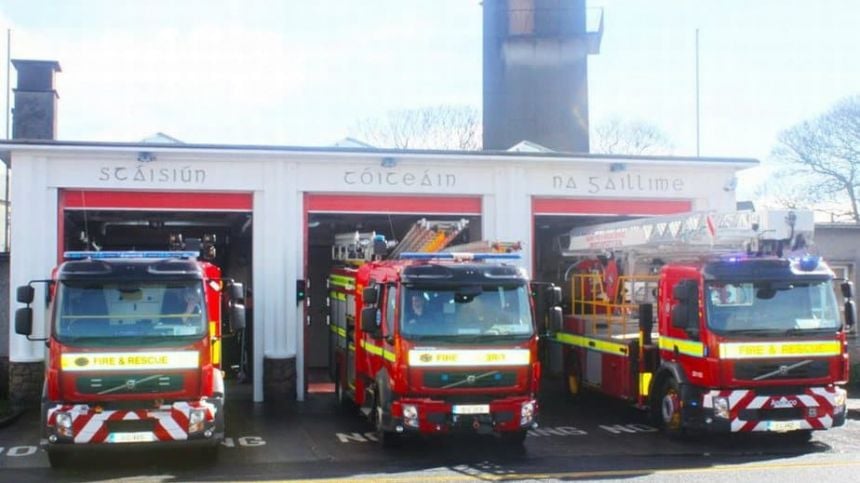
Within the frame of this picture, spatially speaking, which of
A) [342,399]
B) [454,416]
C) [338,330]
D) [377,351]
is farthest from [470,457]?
[338,330]

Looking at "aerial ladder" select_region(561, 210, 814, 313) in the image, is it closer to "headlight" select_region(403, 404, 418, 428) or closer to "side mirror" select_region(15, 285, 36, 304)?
"headlight" select_region(403, 404, 418, 428)

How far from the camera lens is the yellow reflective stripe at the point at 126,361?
1135cm

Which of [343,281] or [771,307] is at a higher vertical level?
[343,281]

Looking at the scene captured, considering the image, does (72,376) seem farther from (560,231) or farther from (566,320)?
(560,231)

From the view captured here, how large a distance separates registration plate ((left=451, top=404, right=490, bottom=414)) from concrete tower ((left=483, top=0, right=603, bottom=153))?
20638 millimetres

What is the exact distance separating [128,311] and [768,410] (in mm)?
8306

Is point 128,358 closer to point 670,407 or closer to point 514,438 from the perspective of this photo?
point 514,438

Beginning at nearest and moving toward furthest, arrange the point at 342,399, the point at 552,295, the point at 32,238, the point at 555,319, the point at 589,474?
the point at 589,474 → the point at 555,319 → the point at 552,295 → the point at 342,399 → the point at 32,238

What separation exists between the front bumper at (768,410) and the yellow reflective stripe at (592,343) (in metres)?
2.38

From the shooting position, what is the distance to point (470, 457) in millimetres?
12273

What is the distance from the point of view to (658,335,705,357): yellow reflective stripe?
13086 mm

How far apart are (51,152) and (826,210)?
106 ft

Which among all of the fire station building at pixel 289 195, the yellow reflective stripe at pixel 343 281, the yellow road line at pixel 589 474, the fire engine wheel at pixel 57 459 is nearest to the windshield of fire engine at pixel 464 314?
the yellow road line at pixel 589 474

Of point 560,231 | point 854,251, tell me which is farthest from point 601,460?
point 854,251
